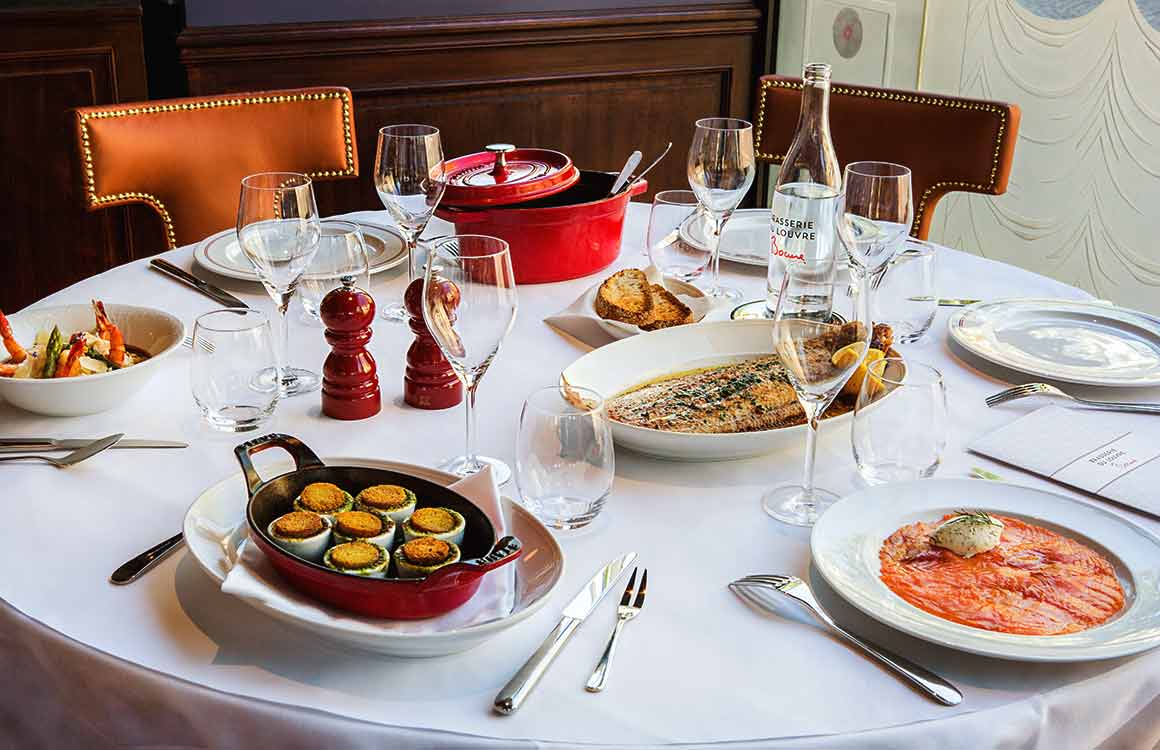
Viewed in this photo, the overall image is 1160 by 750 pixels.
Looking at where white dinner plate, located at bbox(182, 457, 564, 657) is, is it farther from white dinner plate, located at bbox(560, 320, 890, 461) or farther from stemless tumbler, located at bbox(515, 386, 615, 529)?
white dinner plate, located at bbox(560, 320, 890, 461)

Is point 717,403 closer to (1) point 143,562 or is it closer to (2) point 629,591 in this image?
(2) point 629,591

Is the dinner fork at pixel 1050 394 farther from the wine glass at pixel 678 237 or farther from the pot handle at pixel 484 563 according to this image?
the pot handle at pixel 484 563

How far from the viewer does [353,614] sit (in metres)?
0.86

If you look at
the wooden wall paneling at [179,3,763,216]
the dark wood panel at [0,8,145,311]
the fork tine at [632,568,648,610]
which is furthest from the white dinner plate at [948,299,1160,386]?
the dark wood panel at [0,8,145,311]

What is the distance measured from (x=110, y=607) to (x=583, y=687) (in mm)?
390

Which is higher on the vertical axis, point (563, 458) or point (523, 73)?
point (523, 73)

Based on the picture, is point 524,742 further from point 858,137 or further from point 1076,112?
point 1076,112

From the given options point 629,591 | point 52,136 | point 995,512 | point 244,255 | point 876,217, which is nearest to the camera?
point 629,591

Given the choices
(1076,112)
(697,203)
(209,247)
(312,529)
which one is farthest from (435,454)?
(1076,112)

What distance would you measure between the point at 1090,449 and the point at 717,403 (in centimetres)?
39

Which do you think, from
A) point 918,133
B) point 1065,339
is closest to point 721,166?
point 1065,339

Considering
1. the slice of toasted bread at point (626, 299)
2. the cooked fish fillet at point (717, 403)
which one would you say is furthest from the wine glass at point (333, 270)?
the cooked fish fillet at point (717, 403)

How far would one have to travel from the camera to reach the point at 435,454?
1.18m

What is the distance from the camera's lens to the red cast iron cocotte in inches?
63.3
